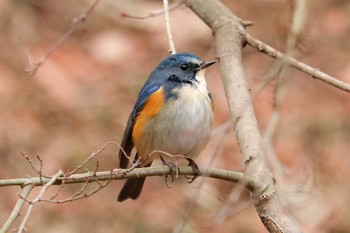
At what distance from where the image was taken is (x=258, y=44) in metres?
4.34

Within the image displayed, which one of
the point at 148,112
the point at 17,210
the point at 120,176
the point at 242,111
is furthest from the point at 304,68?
the point at 17,210

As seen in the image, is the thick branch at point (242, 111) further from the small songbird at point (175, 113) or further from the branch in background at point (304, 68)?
the small songbird at point (175, 113)

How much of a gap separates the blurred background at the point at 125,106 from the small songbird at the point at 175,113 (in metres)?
1.27

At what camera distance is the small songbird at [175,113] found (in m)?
4.39

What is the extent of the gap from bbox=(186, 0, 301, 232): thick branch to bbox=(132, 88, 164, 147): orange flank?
0.41 meters

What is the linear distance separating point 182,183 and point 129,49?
2.43 meters

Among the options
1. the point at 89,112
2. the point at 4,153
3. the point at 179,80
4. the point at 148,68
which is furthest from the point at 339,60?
the point at 179,80

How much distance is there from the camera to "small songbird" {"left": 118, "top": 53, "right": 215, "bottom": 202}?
14.4 feet

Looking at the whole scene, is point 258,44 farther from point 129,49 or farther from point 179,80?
point 129,49

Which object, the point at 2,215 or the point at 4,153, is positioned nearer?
the point at 2,215

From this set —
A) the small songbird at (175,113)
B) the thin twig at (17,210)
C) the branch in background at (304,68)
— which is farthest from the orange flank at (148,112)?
the thin twig at (17,210)

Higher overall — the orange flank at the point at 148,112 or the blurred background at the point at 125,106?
the blurred background at the point at 125,106

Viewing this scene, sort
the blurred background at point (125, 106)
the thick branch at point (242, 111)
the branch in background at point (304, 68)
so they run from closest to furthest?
the thick branch at point (242, 111) → the branch in background at point (304, 68) → the blurred background at point (125, 106)

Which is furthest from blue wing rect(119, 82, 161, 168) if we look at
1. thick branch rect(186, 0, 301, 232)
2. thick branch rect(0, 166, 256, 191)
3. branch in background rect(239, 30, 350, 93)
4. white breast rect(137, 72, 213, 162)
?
thick branch rect(0, 166, 256, 191)
